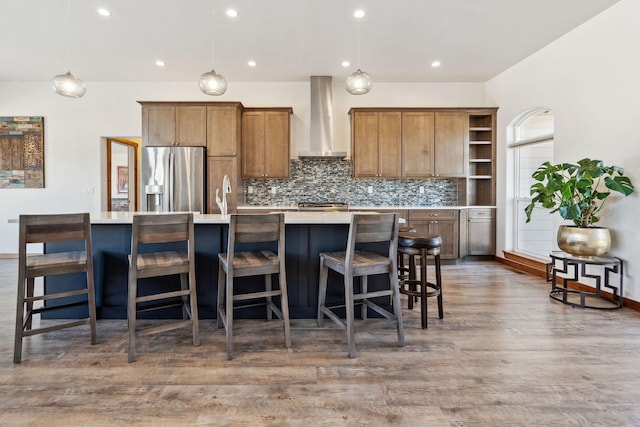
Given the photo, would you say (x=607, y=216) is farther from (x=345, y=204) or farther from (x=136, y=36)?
(x=136, y=36)

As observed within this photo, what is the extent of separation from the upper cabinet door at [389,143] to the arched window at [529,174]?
5.72ft

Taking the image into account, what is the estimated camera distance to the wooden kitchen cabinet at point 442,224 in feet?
17.6

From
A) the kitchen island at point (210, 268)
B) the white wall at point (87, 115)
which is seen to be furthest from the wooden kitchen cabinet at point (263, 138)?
the kitchen island at point (210, 268)

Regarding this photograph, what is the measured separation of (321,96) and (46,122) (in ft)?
→ 15.2

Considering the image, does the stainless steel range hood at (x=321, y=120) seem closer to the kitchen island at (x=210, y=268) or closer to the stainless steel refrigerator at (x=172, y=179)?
the stainless steel refrigerator at (x=172, y=179)

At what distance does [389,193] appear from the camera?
236 inches

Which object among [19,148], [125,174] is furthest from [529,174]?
[19,148]

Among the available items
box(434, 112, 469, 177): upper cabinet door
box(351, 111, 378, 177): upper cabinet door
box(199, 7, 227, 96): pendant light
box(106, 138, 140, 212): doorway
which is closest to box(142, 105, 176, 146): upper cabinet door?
box(106, 138, 140, 212): doorway

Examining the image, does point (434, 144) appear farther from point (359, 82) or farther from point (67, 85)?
point (67, 85)

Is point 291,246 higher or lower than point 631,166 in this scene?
lower

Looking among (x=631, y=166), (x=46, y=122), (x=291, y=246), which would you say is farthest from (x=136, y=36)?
(x=631, y=166)

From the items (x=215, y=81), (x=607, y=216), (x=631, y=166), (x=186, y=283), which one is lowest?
(x=186, y=283)

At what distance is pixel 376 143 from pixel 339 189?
1.00 metres

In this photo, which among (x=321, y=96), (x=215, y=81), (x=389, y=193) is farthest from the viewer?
(x=389, y=193)
